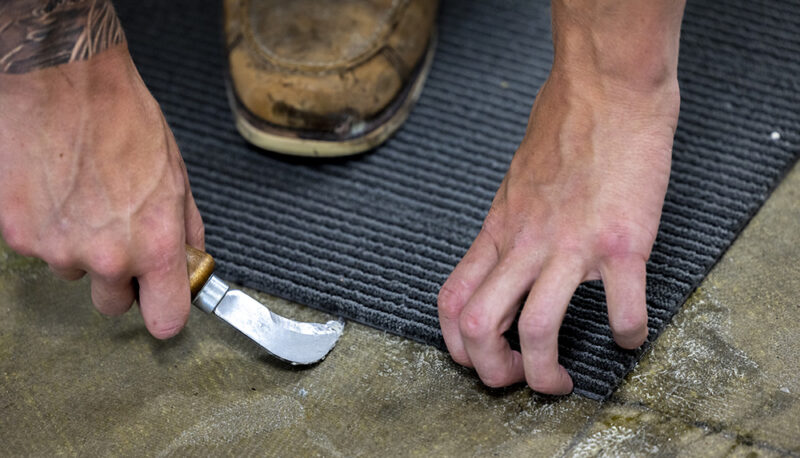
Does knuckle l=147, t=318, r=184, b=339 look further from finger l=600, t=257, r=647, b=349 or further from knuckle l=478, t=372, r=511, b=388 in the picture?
finger l=600, t=257, r=647, b=349

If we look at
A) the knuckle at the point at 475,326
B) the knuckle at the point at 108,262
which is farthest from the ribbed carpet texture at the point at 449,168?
the knuckle at the point at 108,262

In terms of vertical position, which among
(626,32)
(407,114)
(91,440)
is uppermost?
(626,32)

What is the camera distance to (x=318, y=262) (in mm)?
Answer: 1042

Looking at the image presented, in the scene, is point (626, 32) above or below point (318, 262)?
above

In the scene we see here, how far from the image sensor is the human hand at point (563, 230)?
31.8 inches

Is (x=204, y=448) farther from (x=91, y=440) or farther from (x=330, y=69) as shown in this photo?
(x=330, y=69)

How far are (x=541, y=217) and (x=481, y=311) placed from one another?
0.12 metres

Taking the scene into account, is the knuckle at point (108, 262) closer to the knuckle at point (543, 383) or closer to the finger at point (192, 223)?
the finger at point (192, 223)

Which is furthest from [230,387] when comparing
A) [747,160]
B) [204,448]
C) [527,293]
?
[747,160]

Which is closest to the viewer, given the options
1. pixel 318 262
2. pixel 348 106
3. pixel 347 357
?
pixel 347 357

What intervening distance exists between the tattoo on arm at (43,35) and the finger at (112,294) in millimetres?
217

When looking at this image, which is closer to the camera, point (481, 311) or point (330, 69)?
point (481, 311)

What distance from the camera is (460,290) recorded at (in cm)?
86

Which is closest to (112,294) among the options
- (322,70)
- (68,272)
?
(68,272)
